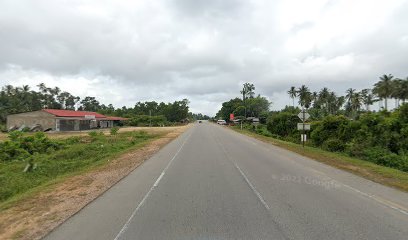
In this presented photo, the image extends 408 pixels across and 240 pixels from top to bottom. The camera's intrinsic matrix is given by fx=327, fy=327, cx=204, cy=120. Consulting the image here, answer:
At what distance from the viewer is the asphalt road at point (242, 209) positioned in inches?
230

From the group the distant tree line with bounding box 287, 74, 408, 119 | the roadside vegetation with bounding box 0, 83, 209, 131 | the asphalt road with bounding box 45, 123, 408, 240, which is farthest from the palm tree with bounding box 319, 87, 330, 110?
the asphalt road with bounding box 45, 123, 408, 240

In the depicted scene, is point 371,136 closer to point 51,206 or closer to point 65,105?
point 51,206

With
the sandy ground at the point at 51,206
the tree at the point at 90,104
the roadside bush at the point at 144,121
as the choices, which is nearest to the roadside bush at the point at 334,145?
the sandy ground at the point at 51,206

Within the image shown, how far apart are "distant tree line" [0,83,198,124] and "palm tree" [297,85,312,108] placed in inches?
2005

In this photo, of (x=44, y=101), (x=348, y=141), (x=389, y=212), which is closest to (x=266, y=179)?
(x=389, y=212)

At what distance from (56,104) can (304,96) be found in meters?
88.6

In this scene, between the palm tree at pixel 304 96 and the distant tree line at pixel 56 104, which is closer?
the distant tree line at pixel 56 104

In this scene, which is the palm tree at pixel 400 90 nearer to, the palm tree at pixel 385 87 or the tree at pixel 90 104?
the palm tree at pixel 385 87

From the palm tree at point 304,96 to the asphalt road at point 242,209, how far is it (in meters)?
110

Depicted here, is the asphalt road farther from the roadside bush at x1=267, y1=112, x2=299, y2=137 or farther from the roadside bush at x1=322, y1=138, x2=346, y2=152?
the roadside bush at x1=267, y1=112, x2=299, y2=137

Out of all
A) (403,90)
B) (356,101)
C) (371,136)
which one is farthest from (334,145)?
(356,101)

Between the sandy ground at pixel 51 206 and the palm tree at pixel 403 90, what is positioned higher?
the palm tree at pixel 403 90

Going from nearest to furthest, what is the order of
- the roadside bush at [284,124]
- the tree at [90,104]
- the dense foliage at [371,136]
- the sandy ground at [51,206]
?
1. the sandy ground at [51,206]
2. the dense foliage at [371,136]
3. the roadside bush at [284,124]
4. the tree at [90,104]

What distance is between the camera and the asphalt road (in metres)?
5.85
